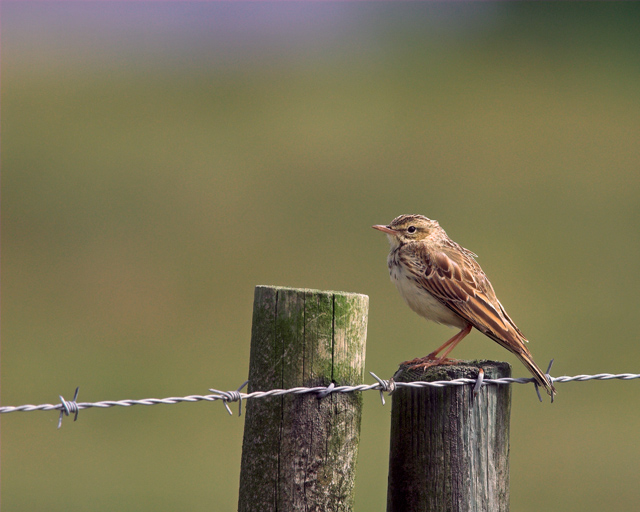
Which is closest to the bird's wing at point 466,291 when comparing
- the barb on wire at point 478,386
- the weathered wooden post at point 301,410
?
the barb on wire at point 478,386

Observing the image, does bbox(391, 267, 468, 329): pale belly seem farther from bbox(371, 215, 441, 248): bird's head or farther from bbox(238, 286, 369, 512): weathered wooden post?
bbox(238, 286, 369, 512): weathered wooden post

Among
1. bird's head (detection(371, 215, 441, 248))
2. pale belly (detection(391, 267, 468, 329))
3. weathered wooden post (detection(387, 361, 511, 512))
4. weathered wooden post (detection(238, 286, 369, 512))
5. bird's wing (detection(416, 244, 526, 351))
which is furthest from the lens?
bird's head (detection(371, 215, 441, 248))

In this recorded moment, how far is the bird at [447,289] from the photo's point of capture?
620cm

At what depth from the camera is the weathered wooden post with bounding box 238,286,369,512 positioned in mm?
4372

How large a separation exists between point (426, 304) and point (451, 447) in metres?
2.26

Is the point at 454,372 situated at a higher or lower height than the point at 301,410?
higher

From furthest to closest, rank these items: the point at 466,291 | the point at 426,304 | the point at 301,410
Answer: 1. the point at 426,304
2. the point at 466,291
3. the point at 301,410

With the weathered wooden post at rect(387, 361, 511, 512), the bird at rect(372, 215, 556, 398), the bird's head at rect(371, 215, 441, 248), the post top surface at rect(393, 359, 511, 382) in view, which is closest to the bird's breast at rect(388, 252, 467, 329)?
the bird at rect(372, 215, 556, 398)

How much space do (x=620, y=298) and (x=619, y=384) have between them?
12.7ft

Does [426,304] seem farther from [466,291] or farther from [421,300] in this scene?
[466,291]

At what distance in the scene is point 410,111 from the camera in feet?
109

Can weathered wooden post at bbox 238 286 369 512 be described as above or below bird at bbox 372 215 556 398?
below

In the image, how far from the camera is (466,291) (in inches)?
255

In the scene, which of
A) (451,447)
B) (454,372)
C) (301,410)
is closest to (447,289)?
(454,372)
